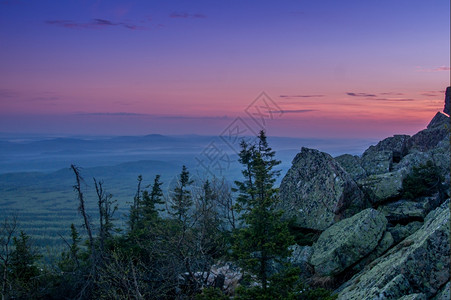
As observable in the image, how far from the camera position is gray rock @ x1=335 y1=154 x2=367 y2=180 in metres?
25.0

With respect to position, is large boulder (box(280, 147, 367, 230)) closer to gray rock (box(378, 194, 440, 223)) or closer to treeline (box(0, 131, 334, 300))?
treeline (box(0, 131, 334, 300))

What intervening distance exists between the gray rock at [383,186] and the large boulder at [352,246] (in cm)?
549

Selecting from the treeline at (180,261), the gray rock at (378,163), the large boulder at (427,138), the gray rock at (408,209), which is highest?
the large boulder at (427,138)

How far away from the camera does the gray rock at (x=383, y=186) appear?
20.2 metres

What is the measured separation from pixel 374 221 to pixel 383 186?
21.4 ft

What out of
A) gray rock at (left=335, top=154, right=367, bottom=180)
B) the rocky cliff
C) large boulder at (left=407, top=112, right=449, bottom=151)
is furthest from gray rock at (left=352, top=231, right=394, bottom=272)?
large boulder at (left=407, top=112, right=449, bottom=151)

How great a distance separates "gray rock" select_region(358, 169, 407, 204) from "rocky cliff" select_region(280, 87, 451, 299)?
0.17 feet

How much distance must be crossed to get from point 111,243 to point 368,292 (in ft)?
61.3

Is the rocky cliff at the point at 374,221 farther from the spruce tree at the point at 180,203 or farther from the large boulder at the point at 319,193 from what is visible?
the spruce tree at the point at 180,203

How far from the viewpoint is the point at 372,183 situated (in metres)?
21.1

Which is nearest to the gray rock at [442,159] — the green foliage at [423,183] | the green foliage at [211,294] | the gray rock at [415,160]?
the gray rock at [415,160]

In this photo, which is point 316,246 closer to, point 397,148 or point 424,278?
point 424,278

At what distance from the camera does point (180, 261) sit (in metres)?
18.5

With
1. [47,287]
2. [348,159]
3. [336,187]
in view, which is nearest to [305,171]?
[336,187]
